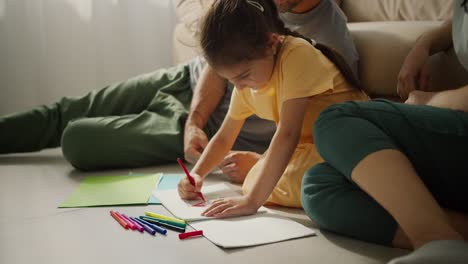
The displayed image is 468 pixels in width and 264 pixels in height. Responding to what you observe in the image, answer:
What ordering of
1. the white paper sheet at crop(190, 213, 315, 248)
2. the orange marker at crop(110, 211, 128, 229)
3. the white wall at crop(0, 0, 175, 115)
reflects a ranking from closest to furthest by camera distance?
the white paper sheet at crop(190, 213, 315, 248), the orange marker at crop(110, 211, 128, 229), the white wall at crop(0, 0, 175, 115)

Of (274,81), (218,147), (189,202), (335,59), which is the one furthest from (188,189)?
(335,59)

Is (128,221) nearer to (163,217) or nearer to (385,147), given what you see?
(163,217)

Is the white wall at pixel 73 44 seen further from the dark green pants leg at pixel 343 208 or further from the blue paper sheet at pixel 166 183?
the dark green pants leg at pixel 343 208

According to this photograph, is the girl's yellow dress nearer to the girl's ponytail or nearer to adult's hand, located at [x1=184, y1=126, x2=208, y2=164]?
the girl's ponytail

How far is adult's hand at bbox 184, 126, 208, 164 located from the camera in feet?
4.23

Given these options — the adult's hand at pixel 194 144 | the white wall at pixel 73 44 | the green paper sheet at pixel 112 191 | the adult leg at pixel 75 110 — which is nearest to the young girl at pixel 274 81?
the green paper sheet at pixel 112 191

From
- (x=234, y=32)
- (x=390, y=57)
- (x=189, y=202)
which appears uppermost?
(x=234, y=32)

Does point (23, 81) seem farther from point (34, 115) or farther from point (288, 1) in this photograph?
point (288, 1)

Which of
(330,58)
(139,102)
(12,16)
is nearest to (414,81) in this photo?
(330,58)

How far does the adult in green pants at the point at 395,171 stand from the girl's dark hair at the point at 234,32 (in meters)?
0.20

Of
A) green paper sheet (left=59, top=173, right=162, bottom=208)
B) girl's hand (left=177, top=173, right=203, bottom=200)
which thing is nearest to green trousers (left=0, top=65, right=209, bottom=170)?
green paper sheet (left=59, top=173, right=162, bottom=208)

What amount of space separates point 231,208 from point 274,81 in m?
0.26

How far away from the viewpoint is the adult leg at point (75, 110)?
152 centimetres

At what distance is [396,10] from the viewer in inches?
54.9
